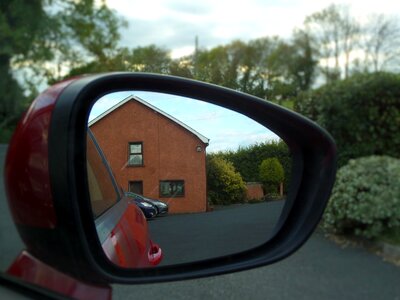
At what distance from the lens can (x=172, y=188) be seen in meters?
1.58

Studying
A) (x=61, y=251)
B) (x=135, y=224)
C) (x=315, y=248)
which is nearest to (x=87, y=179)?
(x=61, y=251)

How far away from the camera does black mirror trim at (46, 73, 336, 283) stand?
52.1 inches

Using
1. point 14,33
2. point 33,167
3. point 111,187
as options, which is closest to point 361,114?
point 111,187

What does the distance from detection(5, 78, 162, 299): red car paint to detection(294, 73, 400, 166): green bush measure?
7.25 meters

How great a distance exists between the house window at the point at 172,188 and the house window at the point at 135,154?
0.09 m

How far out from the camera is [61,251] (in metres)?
1.39

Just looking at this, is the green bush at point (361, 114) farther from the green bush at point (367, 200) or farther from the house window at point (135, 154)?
the house window at point (135, 154)

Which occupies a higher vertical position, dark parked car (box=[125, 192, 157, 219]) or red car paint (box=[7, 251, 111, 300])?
dark parked car (box=[125, 192, 157, 219])

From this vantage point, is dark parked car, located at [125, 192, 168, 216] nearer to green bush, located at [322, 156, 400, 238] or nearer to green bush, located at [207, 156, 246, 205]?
green bush, located at [207, 156, 246, 205]

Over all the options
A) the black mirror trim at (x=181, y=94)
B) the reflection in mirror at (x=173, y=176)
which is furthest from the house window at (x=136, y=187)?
the black mirror trim at (x=181, y=94)

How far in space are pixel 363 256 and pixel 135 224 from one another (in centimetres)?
458

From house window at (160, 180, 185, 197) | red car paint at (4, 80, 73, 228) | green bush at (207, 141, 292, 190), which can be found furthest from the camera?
green bush at (207, 141, 292, 190)

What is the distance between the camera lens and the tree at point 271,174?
5.86 feet

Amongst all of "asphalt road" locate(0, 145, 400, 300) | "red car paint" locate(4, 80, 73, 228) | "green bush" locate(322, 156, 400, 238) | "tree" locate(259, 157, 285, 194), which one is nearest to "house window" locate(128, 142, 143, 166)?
"red car paint" locate(4, 80, 73, 228)
